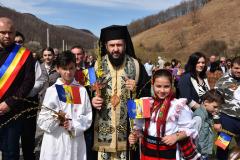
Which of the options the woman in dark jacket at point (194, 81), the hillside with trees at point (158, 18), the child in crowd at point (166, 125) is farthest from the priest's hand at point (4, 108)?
the hillside with trees at point (158, 18)

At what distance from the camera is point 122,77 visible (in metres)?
4.72

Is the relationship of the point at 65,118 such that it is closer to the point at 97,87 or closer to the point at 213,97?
the point at 97,87

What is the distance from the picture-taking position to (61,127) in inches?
176

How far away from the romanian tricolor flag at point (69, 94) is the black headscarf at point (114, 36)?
65cm

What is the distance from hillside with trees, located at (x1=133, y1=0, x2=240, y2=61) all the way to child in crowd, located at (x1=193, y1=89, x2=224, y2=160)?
177ft

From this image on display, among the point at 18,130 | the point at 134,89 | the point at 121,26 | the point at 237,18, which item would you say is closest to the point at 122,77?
the point at 134,89

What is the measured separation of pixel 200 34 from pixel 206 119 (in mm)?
72205

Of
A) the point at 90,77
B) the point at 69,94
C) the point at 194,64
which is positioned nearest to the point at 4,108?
the point at 69,94

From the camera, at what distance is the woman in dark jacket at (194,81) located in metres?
6.39

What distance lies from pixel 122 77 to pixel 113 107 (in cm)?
36

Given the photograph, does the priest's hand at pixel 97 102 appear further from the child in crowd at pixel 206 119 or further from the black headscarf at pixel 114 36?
the child in crowd at pixel 206 119

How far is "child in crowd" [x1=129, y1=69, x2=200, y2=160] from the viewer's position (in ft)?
13.8

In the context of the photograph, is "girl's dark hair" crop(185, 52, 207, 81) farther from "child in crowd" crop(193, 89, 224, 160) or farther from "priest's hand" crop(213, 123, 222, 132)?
"priest's hand" crop(213, 123, 222, 132)

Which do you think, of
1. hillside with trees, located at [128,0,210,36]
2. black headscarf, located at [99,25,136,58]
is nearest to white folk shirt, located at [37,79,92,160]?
black headscarf, located at [99,25,136,58]
